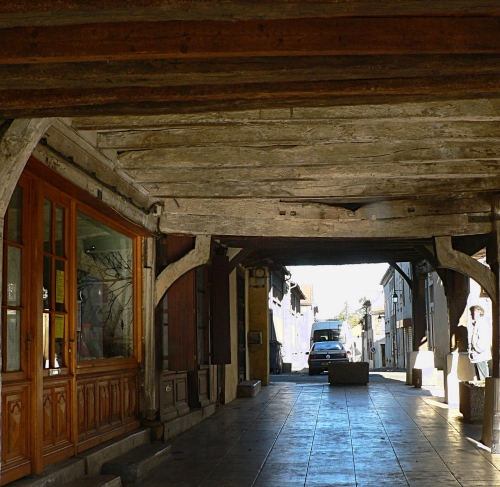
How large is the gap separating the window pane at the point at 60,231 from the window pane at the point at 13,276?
88cm

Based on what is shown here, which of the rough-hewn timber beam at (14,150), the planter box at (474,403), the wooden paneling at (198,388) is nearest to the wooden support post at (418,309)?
the wooden paneling at (198,388)

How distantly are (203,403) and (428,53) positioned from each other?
851cm

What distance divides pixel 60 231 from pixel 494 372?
17.1 ft

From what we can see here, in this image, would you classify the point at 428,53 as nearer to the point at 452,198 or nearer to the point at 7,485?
the point at 7,485

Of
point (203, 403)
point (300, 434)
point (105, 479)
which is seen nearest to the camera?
point (105, 479)

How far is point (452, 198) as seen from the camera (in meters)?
9.49

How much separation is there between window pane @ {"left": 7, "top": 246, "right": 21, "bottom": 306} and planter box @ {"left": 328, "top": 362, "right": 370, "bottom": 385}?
12.2 meters

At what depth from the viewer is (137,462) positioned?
6855mm

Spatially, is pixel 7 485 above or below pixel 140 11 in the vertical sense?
below

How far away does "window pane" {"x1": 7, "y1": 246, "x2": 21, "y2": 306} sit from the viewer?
5.57 metres

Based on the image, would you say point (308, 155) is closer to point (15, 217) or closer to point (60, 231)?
point (60, 231)

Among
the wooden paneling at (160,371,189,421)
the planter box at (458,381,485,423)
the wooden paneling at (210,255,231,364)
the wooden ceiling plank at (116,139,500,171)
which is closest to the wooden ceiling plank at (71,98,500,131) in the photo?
the wooden ceiling plank at (116,139,500,171)

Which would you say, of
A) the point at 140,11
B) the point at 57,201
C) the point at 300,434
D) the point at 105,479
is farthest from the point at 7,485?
the point at 300,434

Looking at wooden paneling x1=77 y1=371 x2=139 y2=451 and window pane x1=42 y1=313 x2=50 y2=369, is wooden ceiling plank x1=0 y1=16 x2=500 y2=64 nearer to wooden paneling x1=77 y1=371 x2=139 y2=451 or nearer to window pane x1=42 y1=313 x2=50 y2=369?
window pane x1=42 y1=313 x2=50 y2=369
